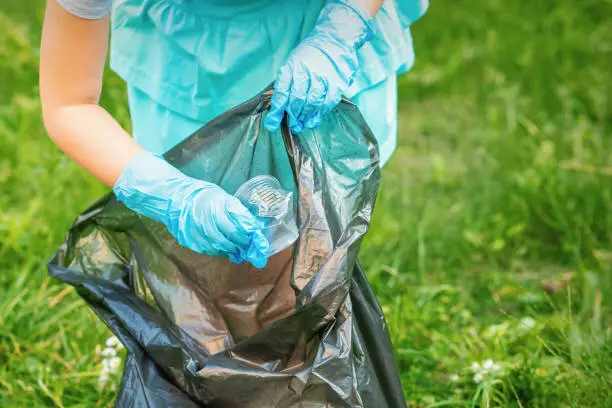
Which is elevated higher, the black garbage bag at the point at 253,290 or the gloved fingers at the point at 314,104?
the gloved fingers at the point at 314,104

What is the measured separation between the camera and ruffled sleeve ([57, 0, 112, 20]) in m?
1.34

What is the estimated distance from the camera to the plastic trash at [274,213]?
4.68 feet

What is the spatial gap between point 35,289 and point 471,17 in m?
2.85

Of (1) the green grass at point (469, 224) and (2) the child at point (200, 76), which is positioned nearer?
(2) the child at point (200, 76)

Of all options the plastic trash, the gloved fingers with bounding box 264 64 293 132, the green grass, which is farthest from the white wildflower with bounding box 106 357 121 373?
the gloved fingers with bounding box 264 64 293 132

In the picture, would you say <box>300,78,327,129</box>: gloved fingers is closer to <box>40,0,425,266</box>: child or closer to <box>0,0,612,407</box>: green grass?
<box>40,0,425,266</box>: child

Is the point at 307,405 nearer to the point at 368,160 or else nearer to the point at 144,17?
the point at 368,160

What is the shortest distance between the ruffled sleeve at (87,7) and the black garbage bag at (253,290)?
28 cm

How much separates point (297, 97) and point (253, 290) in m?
0.42

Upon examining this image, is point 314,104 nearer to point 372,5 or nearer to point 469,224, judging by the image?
point 372,5

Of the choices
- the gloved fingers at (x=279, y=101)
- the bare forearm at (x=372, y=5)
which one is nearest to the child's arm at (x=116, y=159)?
the gloved fingers at (x=279, y=101)

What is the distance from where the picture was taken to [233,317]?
1581 millimetres

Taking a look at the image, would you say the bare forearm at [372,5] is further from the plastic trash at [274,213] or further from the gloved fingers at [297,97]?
the plastic trash at [274,213]

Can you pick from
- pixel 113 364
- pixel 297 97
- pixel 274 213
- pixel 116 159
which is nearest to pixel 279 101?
pixel 297 97
